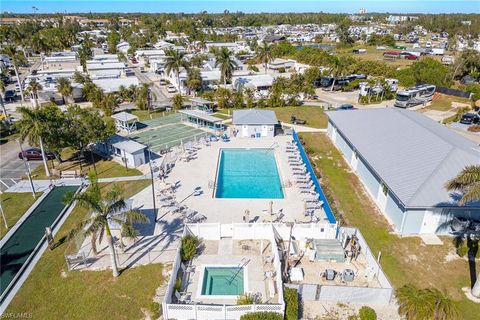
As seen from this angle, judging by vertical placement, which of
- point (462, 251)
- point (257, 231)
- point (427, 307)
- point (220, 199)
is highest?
point (427, 307)

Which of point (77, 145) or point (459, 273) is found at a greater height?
point (77, 145)

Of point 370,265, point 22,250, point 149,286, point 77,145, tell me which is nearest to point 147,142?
point 77,145

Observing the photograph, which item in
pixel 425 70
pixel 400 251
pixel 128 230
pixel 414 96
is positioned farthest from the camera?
pixel 425 70

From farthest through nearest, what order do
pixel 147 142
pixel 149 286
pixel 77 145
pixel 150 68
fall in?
pixel 150 68 < pixel 147 142 < pixel 77 145 < pixel 149 286

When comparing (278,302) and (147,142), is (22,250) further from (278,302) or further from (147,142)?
(147,142)

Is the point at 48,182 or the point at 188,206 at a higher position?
the point at 48,182

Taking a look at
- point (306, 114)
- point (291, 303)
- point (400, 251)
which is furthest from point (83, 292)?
point (306, 114)

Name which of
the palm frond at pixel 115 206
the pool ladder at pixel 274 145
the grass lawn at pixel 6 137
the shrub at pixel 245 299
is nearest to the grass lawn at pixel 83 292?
the palm frond at pixel 115 206

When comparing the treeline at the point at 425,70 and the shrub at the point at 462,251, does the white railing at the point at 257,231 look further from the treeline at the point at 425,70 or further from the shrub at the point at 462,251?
the treeline at the point at 425,70

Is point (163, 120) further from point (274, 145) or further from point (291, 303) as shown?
point (291, 303)
